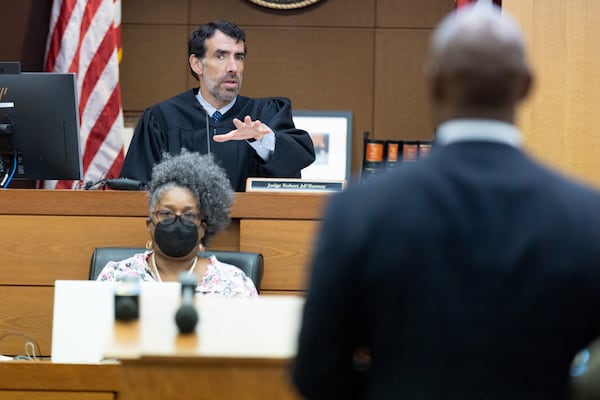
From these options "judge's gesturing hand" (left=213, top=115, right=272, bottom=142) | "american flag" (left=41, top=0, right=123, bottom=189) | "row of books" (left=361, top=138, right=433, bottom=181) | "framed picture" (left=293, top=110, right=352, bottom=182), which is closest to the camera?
"judge's gesturing hand" (left=213, top=115, right=272, bottom=142)

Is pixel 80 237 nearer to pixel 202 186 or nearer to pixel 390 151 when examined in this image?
pixel 202 186

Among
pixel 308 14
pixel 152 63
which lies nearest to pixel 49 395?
pixel 152 63

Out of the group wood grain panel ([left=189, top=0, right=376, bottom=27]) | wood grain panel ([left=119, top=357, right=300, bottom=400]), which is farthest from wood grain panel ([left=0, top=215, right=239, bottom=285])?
wood grain panel ([left=189, top=0, right=376, bottom=27])

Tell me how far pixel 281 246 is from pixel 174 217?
1.74ft

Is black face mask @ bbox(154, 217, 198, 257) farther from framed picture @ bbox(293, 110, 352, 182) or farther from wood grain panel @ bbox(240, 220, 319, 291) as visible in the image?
framed picture @ bbox(293, 110, 352, 182)

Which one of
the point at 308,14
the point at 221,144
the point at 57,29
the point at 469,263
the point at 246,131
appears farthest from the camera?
the point at 308,14

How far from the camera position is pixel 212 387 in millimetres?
2098

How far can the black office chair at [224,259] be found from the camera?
381cm

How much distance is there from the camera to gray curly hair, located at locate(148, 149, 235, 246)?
148 inches

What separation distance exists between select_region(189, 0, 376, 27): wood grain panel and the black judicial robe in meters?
2.08

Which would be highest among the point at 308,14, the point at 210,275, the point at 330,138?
the point at 308,14

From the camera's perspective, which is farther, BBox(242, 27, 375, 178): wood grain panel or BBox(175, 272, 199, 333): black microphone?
BBox(242, 27, 375, 178): wood grain panel

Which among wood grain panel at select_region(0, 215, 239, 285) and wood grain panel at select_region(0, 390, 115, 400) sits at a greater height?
wood grain panel at select_region(0, 215, 239, 285)

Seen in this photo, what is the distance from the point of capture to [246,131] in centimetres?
448
